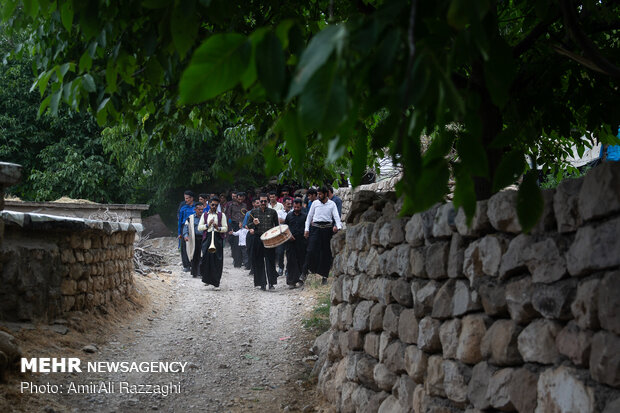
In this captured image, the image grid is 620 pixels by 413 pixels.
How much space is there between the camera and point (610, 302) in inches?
70.7

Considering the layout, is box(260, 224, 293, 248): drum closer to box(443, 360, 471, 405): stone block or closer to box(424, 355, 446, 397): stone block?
box(424, 355, 446, 397): stone block

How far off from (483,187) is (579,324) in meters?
1.40

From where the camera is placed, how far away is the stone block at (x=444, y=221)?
9.87 ft

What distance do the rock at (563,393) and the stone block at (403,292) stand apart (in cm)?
142

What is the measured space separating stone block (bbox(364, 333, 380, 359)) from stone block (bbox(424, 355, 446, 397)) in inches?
36.0

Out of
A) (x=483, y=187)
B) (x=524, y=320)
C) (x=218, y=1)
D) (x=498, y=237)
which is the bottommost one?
(x=524, y=320)

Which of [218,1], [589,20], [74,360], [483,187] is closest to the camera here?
[218,1]

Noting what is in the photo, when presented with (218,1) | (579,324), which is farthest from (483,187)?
(218,1)

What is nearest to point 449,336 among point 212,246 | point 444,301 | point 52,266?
point 444,301

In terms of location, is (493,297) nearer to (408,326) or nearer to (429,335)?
(429,335)

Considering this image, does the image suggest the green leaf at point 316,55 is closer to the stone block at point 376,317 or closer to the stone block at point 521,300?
the stone block at point 521,300

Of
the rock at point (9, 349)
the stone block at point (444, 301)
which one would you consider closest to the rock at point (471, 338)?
the stone block at point (444, 301)

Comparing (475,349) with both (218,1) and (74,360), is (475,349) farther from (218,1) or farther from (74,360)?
(74,360)

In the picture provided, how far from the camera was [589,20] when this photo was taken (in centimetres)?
361
